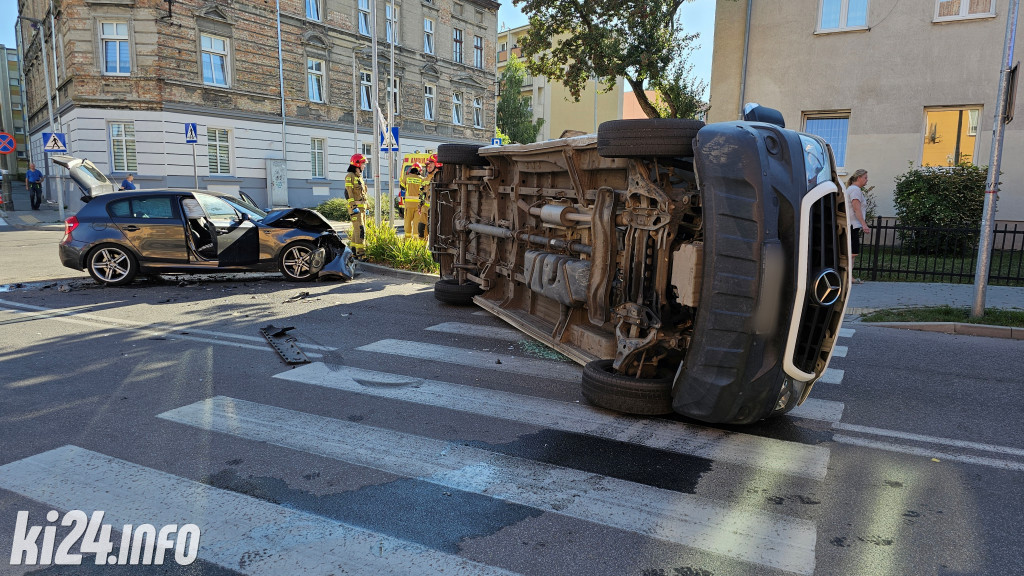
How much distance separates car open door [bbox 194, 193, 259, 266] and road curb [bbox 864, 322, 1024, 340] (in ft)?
29.5

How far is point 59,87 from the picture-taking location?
2786 cm

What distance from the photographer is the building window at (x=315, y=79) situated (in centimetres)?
3028

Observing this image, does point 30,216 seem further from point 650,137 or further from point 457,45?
point 650,137

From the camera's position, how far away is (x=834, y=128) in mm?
16656

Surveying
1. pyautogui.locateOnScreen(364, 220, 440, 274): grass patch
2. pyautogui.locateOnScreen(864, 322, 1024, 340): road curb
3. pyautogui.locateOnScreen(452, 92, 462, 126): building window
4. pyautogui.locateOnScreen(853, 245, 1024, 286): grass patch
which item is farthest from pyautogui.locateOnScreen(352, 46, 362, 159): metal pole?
pyautogui.locateOnScreen(864, 322, 1024, 340): road curb

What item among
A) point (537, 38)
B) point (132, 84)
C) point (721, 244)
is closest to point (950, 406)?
point (721, 244)

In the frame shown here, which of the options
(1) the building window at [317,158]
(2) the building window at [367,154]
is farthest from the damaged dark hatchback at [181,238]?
(2) the building window at [367,154]

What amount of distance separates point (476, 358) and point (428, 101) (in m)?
33.8

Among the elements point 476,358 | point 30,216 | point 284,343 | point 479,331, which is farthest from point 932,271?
point 30,216

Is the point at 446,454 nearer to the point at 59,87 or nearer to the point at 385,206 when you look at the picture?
the point at 385,206

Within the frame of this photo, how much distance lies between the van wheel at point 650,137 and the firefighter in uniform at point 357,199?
9625 mm

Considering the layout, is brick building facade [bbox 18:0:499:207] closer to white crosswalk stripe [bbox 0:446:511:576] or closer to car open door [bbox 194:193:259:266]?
car open door [bbox 194:193:259:266]

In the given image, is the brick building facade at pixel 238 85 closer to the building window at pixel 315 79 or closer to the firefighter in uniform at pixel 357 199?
the building window at pixel 315 79

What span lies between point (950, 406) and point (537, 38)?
16.5m
